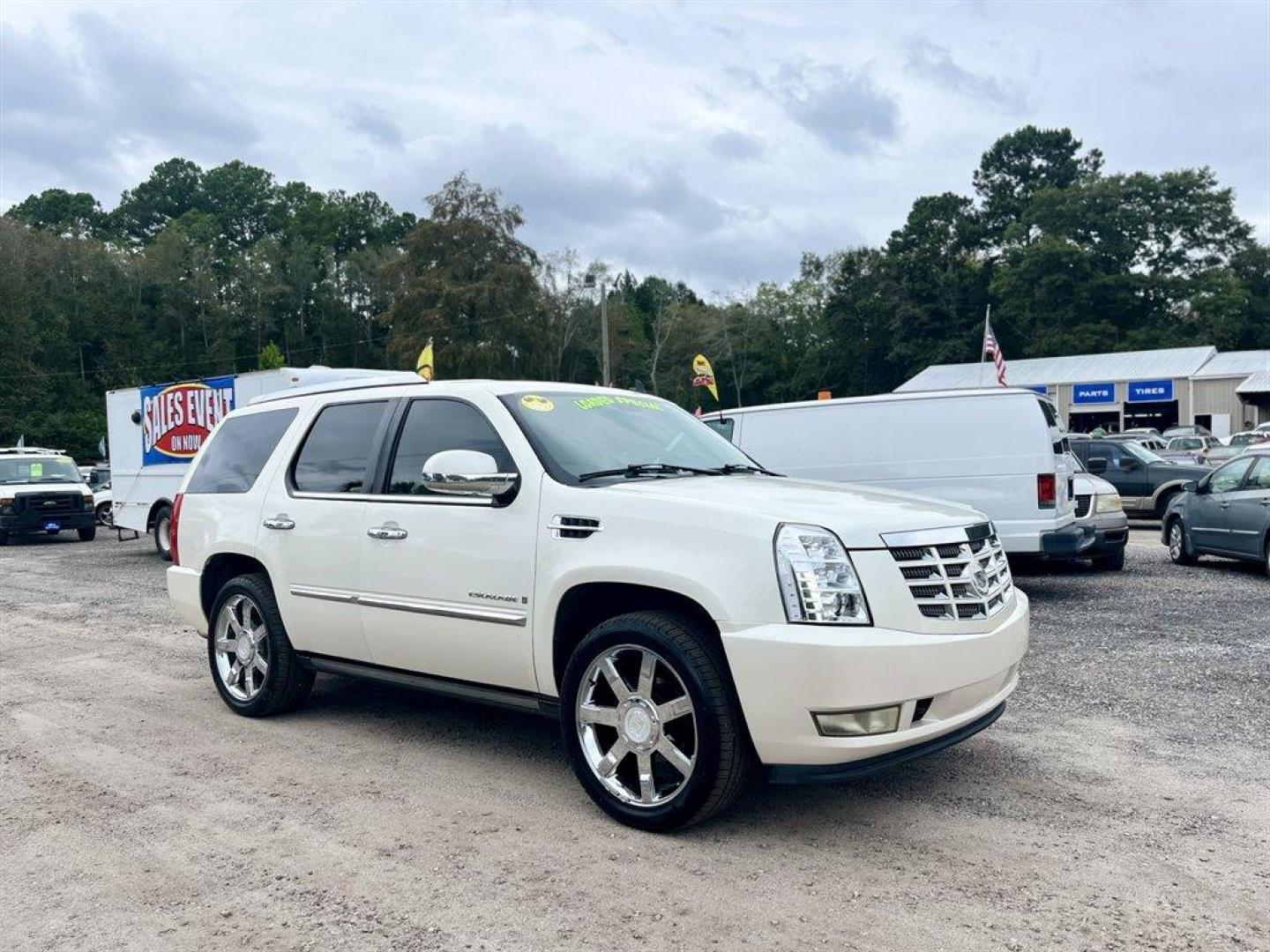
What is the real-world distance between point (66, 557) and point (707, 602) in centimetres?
1812

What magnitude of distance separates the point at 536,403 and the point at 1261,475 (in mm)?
9879

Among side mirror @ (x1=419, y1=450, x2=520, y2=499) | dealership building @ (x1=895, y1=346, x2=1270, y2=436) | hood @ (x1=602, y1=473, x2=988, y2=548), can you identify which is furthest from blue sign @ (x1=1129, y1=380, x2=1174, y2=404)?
side mirror @ (x1=419, y1=450, x2=520, y2=499)

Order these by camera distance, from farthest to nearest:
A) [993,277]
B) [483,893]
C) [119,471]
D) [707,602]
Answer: [993,277] < [119,471] < [707,602] < [483,893]

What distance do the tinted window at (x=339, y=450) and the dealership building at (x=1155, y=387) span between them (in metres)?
44.2

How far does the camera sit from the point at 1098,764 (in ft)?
17.0

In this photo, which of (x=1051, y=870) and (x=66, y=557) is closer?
(x=1051, y=870)

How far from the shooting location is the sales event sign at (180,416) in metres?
16.4

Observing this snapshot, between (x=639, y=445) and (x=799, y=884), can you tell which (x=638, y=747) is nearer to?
(x=799, y=884)

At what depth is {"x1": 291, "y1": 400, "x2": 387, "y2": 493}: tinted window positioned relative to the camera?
5762 mm

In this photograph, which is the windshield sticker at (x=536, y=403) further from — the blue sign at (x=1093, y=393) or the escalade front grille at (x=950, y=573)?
the blue sign at (x=1093, y=393)

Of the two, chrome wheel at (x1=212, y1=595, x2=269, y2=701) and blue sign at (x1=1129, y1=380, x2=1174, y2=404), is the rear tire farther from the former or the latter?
blue sign at (x1=1129, y1=380, x2=1174, y2=404)

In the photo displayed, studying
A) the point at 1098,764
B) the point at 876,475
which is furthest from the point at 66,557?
the point at 1098,764

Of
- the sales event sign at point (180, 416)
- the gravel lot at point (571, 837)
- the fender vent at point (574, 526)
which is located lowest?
the gravel lot at point (571, 837)

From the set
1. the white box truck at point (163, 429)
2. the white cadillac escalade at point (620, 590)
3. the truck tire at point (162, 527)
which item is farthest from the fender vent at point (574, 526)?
the truck tire at point (162, 527)
